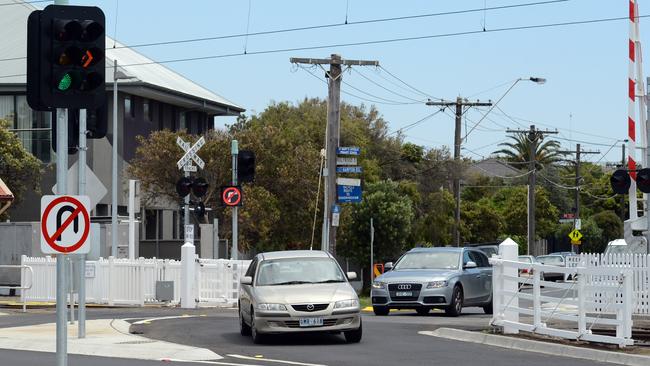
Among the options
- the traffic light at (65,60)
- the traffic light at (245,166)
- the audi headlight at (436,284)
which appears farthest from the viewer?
the traffic light at (245,166)

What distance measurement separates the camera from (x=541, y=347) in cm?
1750

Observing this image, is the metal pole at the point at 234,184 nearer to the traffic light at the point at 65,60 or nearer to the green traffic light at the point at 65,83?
the traffic light at the point at 65,60

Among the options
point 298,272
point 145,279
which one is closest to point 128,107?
point 145,279

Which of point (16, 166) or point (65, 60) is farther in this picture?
point (16, 166)

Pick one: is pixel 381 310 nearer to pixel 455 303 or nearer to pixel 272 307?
pixel 455 303

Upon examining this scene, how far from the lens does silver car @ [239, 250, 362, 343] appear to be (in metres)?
18.5

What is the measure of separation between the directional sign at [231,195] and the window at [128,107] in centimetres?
2770

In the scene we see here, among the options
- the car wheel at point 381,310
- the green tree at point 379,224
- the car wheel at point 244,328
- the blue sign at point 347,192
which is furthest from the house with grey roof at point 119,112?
the car wheel at point 244,328

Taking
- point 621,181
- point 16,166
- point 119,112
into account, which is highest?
point 119,112

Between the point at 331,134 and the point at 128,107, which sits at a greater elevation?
the point at 128,107

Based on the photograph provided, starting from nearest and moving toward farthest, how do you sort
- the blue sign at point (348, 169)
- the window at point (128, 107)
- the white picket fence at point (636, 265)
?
the white picket fence at point (636, 265)
the blue sign at point (348, 169)
the window at point (128, 107)

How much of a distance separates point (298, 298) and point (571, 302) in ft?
14.2

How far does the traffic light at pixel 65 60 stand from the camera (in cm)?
1133

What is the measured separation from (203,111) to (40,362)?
155 ft
